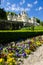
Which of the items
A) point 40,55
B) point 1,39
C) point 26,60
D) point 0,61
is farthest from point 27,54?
point 1,39

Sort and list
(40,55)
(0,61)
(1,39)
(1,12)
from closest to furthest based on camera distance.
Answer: (0,61) < (40,55) < (1,39) < (1,12)

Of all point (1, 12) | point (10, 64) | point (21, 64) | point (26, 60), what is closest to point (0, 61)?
point (10, 64)

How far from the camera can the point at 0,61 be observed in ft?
21.4

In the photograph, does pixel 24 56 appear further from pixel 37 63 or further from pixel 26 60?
pixel 37 63

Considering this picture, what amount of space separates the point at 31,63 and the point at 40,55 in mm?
1467

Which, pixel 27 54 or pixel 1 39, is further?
pixel 1 39

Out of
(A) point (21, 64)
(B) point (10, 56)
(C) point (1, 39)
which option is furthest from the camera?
(C) point (1, 39)

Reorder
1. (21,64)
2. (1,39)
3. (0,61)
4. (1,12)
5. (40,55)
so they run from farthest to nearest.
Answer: (1,12) < (1,39) < (40,55) < (21,64) < (0,61)

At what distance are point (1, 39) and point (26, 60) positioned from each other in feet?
16.8

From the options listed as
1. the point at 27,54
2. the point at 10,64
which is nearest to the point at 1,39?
the point at 27,54

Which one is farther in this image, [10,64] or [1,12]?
[1,12]

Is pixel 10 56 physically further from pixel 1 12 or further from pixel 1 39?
pixel 1 12

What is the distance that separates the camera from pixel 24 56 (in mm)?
8078

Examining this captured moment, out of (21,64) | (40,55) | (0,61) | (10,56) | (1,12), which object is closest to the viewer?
(0,61)
